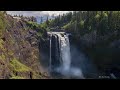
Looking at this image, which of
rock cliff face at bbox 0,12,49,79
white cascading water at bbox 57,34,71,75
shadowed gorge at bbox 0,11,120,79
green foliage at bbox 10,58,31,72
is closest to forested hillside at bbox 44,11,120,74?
shadowed gorge at bbox 0,11,120,79

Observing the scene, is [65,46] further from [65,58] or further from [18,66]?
[18,66]

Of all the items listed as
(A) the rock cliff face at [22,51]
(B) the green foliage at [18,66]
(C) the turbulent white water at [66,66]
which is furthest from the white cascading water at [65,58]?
(B) the green foliage at [18,66]

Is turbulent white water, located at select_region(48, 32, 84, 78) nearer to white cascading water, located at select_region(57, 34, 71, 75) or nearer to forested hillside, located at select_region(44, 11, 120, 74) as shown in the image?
white cascading water, located at select_region(57, 34, 71, 75)

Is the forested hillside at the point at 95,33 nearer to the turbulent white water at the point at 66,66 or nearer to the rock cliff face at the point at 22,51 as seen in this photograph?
the turbulent white water at the point at 66,66

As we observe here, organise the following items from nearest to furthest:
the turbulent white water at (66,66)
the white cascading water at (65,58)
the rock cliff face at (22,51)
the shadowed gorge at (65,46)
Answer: the turbulent white water at (66,66)
the shadowed gorge at (65,46)
the white cascading water at (65,58)
the rock cliff face at (22,51)

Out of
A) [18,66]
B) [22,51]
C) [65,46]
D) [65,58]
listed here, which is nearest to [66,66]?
[65,58]

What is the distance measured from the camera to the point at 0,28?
9086mm

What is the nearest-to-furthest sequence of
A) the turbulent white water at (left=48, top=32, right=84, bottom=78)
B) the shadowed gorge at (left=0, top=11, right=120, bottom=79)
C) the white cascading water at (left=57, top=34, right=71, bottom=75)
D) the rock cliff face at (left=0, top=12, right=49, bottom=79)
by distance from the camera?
the turbulent white water at (left=48, top=32, right=84, bottom=78), the shadowed gorge at (left=0, top=11, right=120, bottom=79), the white cascading water at (left=57, top=34, right=71, bottom=75), the rock cliff face at (left=0, top=12, right=49, bottom=79)

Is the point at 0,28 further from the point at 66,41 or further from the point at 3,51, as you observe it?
the point at 66,41

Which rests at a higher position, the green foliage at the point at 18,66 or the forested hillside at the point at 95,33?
the forested hillside at the point at 95,33

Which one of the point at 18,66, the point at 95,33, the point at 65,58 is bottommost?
the point at 18,66

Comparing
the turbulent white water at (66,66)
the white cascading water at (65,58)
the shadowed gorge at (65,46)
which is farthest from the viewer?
the white cascading water at (65,58)
